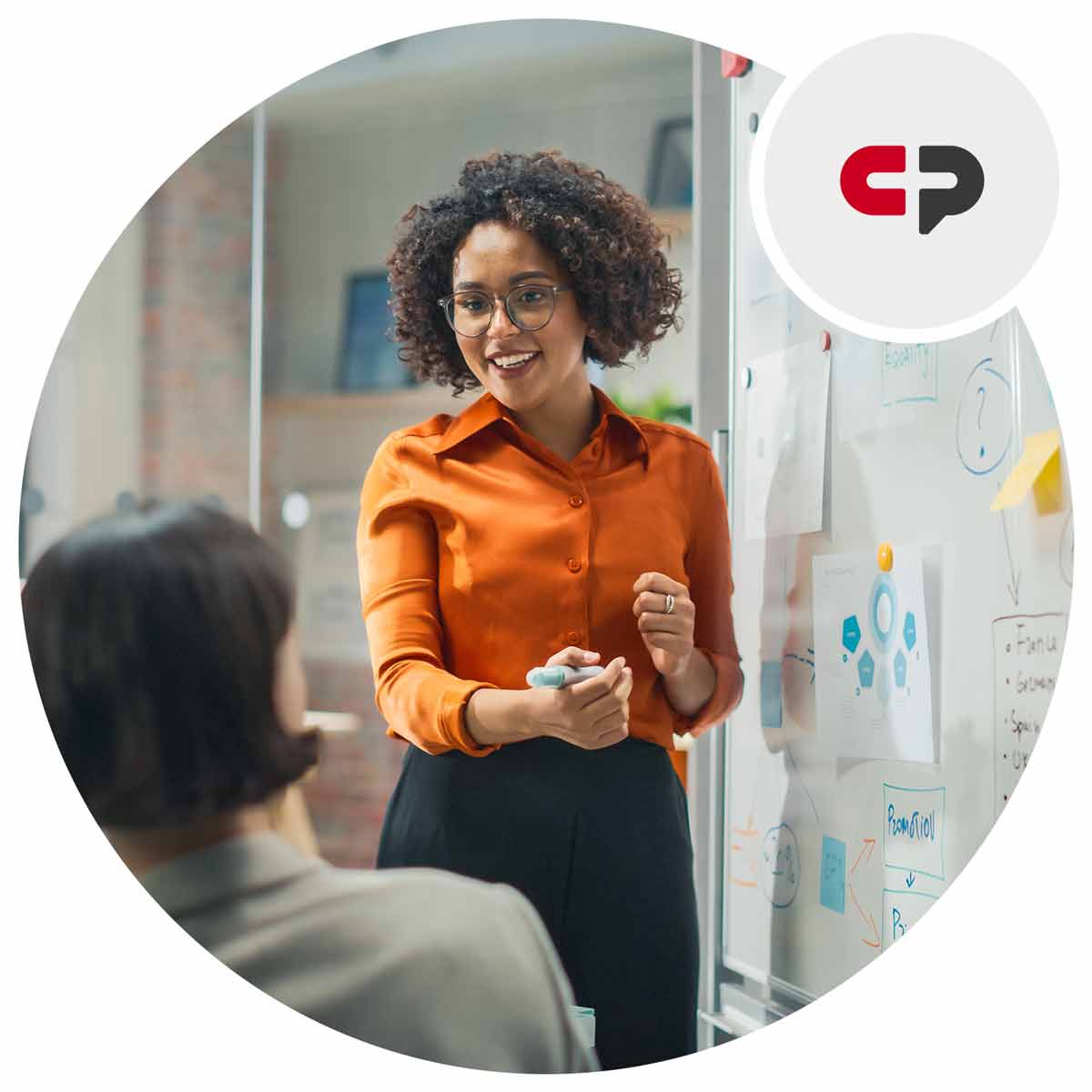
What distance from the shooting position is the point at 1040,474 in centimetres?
113

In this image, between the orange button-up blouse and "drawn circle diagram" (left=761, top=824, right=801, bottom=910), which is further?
"drawn circle diagram" (left=761, top=824, right=801, bottom=910)

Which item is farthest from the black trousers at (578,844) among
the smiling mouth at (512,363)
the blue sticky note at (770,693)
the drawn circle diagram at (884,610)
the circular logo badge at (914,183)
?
the circular logo badge at (914,183)

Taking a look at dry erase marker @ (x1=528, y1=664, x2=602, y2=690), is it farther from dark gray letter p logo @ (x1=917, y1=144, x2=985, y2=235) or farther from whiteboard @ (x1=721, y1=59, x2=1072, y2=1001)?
dark gray letter p logo @ (x1=917, y1=144, x2=985, y2=235)

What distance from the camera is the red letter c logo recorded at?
118 centimetres

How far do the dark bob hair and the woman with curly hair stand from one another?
103 millimetres

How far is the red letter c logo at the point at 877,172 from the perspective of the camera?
3.88 feet

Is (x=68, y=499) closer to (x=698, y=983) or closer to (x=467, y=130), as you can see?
(x=467, y=130)

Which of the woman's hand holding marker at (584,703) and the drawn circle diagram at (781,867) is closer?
the woman's hand holding marker at (584,703)

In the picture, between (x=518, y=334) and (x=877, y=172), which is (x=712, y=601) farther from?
(x=877, y=172)

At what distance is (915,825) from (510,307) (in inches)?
22.7

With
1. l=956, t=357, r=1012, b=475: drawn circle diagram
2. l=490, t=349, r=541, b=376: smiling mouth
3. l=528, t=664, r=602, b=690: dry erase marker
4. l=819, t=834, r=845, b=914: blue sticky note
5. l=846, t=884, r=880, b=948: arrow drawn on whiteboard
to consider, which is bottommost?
l=846, t=884, r=880, b=948: arrow drawn on whiteboard

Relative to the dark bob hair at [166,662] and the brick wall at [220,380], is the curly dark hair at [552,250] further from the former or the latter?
the dark bob hair at [166,662]

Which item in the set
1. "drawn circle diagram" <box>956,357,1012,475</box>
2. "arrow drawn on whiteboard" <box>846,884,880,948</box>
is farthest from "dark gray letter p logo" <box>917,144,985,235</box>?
"arrow drawn on whiteboard" <box>846,884,880,948</box>

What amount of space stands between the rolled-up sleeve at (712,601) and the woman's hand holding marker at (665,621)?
0.02 meters
